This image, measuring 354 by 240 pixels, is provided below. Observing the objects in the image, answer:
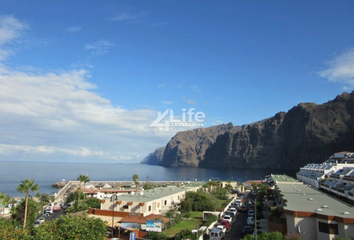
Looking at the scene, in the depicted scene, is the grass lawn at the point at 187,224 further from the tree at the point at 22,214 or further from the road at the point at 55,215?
the road at the point at 55,215

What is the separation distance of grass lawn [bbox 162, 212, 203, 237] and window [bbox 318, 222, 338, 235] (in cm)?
1621

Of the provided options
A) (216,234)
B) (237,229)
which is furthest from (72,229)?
(237,229)

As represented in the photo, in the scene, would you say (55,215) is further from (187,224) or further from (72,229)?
(72,229)

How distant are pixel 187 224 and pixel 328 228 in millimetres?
20306

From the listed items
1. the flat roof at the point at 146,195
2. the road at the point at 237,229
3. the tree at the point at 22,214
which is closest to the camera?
the road at the point at 237,229

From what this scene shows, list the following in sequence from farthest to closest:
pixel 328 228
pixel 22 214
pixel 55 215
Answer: pixel 55 215 → pixel 22 214 → pixel 328 228

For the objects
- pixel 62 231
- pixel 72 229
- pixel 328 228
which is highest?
pixel 328 228

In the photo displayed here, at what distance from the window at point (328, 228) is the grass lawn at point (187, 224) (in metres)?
16.2

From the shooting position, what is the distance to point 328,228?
2183 centimetres

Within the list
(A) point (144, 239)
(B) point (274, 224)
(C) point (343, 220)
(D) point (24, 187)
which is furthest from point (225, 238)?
(D) point (24, 187)

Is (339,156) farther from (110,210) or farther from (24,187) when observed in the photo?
(24,187)

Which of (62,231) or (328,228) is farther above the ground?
(328,228)

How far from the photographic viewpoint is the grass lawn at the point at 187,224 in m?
33.2

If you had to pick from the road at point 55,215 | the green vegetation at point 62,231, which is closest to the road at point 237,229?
the green vegetation at point 62,231
